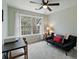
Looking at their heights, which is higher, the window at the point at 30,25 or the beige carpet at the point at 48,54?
the window at the point at 30,25

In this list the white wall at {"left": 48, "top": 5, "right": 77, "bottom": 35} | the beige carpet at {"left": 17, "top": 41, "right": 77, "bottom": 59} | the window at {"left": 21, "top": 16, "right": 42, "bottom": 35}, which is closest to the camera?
the beige carpet at {"left": 17, "top": 41, "right": 77, "bottom": 59}

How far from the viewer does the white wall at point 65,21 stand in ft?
14.7

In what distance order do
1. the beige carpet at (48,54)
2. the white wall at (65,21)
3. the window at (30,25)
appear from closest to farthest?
the beige carpet at (48,54), the white wall at (65,21), the window at (30,25)

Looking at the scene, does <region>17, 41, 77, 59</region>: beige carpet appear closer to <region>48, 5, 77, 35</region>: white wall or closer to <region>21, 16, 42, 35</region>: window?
<region>48, 5, 77, 35</region>: white wall

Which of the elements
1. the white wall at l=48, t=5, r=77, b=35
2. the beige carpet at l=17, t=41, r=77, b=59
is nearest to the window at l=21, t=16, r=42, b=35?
the white wall at l=48, t=5, r=77, b=35

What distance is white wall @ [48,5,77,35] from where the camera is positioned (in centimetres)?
448

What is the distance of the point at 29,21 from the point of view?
613 cm

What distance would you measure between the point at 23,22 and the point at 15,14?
877 millimetres

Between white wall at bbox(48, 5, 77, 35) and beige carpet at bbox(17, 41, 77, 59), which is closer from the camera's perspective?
beige carpet at bbox(17, 41, 77, 59)

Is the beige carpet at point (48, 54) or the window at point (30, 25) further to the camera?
the window at point (30, 25)

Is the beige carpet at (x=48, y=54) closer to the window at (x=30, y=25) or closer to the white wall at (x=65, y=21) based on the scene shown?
the white wall at (x=65, y=21)

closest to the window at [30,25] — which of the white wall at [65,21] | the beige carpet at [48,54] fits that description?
the white wall at [65,21]

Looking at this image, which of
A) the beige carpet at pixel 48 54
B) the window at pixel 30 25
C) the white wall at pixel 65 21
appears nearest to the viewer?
the beige carpet at pixel 48 54

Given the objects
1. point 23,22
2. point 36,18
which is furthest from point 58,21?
point 23,22
